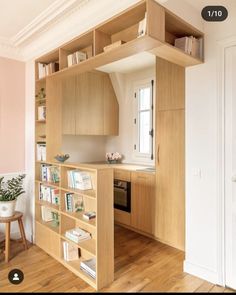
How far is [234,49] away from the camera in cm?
216

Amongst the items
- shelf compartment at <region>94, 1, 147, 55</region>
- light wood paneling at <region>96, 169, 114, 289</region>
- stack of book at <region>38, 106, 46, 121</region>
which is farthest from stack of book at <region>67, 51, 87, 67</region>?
light wood paneling at <region>96, 169, 114, 289</region>

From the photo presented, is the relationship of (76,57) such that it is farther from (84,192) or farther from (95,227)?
(95,227)

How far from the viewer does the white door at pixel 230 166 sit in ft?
7.17

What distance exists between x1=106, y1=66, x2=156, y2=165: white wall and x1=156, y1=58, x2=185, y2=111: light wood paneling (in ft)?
3.61

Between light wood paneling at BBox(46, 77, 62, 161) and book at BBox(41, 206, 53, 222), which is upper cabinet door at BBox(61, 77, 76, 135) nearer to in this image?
light wood paneling at BBox(46, 77, 62, 161)

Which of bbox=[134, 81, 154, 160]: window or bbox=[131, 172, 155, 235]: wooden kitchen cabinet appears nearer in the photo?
bbox=[131, 172, 155, 235]: wooden kitchen cabinet

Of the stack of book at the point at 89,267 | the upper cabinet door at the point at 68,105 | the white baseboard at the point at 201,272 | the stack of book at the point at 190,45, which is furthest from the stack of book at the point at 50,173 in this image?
the stack of book at the point at 190,45

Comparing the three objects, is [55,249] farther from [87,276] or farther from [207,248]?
[207,248]

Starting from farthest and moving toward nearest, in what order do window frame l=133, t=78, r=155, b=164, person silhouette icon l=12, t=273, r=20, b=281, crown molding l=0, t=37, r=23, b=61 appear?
window frame l=133, t=78, r=155, b=164 → crown molding l=0, t=37, r=23, b=61 → person silhouette icon l=12, t=273, r=20, b=281

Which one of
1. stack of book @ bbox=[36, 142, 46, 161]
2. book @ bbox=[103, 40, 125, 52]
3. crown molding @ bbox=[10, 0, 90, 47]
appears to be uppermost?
crown molding @ bbox=[10, 0, 90, 47]

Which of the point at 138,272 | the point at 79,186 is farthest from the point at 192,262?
the point at 79,186

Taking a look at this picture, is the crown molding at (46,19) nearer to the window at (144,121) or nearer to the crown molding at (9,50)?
the crown molding at (9,50)

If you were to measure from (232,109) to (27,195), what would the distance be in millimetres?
2860

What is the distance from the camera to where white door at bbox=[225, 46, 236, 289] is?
2186 millimetres
